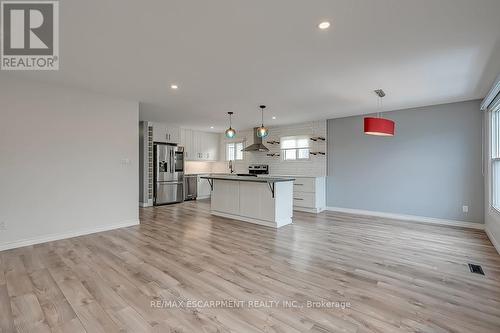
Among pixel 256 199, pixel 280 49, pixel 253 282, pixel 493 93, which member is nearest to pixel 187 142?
pixel 256 199

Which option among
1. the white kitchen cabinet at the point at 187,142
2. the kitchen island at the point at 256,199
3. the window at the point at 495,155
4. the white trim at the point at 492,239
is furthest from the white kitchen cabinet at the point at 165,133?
the white trim at the point at 492,239

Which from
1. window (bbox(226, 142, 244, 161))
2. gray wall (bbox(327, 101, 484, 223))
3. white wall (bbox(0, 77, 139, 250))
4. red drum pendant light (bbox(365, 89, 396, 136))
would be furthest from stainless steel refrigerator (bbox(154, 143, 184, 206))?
red drum pendant light (bbox(365, 89, 396, 136))

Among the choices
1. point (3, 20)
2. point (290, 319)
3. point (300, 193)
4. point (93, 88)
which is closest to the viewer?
point (290, 319)

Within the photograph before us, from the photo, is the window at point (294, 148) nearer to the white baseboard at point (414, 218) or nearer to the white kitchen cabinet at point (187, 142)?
the white baseboard at point (414, 218)

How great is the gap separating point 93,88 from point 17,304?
3.26 m

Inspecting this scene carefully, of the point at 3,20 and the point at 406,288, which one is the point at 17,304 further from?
the point at 406,288

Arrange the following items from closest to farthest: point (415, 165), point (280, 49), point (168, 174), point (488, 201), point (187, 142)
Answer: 1. point (280, 49)
2. point (488, 201)
3. point (415, 165)
4. point (168, 174)
5. point (187, 142)

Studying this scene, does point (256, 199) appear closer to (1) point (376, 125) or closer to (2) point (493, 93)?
(1) point (376, 125)

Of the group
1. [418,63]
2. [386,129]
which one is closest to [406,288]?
[386,129]

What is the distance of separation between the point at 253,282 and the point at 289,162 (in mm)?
5320

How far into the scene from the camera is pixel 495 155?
3.86 m

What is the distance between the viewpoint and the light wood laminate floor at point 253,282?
183 cm

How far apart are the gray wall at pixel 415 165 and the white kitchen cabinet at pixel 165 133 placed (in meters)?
4.82

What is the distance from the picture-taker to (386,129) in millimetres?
3756
